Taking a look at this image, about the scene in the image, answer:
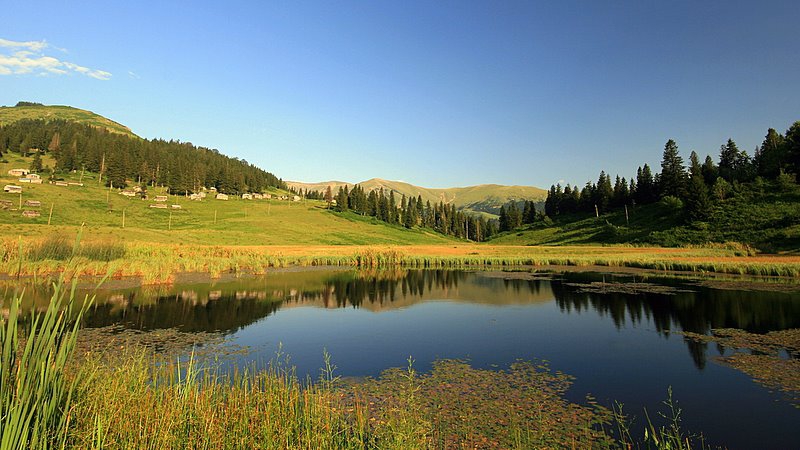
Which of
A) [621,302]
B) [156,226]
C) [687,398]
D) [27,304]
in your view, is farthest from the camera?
[156,226]

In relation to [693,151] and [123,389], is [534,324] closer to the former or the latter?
[123,389]

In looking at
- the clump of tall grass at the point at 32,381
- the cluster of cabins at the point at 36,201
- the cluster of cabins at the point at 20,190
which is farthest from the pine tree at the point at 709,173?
the cluster of cabins at the point at 20,190

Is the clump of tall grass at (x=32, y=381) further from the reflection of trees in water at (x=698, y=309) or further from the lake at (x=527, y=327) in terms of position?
the reflection of trees in water at (x=698, y=309)

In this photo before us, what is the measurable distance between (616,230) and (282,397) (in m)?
104

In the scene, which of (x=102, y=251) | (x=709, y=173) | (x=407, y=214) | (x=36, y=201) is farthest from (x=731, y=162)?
(x=36, y=201)

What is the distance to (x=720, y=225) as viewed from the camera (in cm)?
7538

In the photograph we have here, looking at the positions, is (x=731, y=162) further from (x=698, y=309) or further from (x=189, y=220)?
(x=189, y=220)

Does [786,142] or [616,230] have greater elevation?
[786,142]

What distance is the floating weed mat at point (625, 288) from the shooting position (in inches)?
1211

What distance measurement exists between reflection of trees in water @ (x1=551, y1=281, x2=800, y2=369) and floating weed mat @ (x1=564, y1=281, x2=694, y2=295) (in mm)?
1167

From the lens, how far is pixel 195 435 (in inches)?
280

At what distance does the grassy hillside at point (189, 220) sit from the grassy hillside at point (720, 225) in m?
52.5

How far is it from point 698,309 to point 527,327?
11.9 metres

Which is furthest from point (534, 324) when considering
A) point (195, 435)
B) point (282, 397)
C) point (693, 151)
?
point (693, 151)
